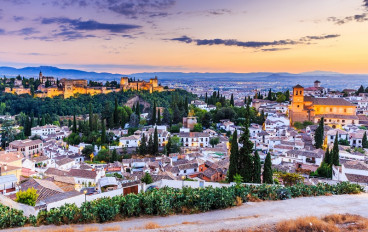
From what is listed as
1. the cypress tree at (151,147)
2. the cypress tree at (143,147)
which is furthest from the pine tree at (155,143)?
the cypress tree at (143,147)

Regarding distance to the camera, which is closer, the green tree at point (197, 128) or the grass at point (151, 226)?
the grass at point (151, 226)

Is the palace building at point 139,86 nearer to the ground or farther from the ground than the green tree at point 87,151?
farther from the ground

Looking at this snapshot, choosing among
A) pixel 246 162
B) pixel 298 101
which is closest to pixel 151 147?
pixel 246 162

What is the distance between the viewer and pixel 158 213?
860 centimetres

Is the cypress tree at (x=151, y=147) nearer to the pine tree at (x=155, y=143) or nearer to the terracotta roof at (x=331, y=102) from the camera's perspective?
the pine tree at (x=155, y=143)

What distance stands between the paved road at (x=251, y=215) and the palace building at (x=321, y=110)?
2643 cm

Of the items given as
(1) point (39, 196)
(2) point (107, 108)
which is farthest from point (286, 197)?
(2) point (107, 108)

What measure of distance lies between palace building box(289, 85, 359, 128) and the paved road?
26.4 m

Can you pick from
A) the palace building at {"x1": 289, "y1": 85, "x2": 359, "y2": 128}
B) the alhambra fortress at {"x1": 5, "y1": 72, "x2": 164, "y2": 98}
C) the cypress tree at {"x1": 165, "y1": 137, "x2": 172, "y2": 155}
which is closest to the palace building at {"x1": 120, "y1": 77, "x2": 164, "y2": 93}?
the alhambra fortress at {"x1": 5, "y1": 72, "x2": 164, "y2": 98}

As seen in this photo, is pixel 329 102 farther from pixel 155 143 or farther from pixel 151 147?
pixel 151 147

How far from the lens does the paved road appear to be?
7.79 metres

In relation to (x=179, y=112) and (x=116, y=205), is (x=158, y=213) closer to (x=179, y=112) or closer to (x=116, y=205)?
(x=116, y=205)

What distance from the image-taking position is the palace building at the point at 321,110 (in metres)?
34.0

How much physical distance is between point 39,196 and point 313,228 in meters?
10.7
